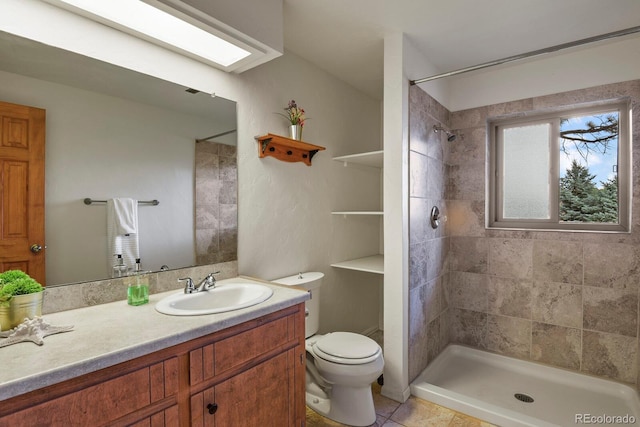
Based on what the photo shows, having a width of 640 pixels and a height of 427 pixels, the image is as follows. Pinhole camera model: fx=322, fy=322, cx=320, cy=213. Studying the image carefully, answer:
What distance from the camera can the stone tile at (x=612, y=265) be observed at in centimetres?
223

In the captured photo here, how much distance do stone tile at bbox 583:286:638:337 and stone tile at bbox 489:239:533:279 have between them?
0.40 meters

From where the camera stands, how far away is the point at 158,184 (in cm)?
162

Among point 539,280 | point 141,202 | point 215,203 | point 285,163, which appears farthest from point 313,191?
point 539,280

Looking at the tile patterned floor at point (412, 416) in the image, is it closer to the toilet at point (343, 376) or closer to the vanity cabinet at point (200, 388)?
the toilet at point (343, 376)

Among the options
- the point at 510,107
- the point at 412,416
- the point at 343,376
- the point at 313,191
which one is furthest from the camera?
the point at 510,107

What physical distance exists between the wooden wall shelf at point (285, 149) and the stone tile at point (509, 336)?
2078mm

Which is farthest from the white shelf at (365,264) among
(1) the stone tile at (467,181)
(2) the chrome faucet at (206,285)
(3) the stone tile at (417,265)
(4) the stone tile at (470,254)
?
(2) the chrome faucet at (206,285)

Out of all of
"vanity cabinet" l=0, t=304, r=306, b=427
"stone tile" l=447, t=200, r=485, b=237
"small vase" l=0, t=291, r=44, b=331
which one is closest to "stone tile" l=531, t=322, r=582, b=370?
"stone tile" l=447, t=200, r=485, b=237

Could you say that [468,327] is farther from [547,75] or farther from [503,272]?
[547,75]

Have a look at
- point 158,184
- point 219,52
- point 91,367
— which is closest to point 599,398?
point 91,367

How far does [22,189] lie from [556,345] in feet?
11.3

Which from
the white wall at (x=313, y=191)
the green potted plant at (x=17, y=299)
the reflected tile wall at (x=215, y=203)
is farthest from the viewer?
the white wall at (x=313, y=191)

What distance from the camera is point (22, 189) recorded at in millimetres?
1240

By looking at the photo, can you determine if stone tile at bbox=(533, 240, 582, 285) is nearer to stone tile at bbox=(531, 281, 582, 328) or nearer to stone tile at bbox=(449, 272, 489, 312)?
stone tile at bbox=(531, 281, 582, 328)
